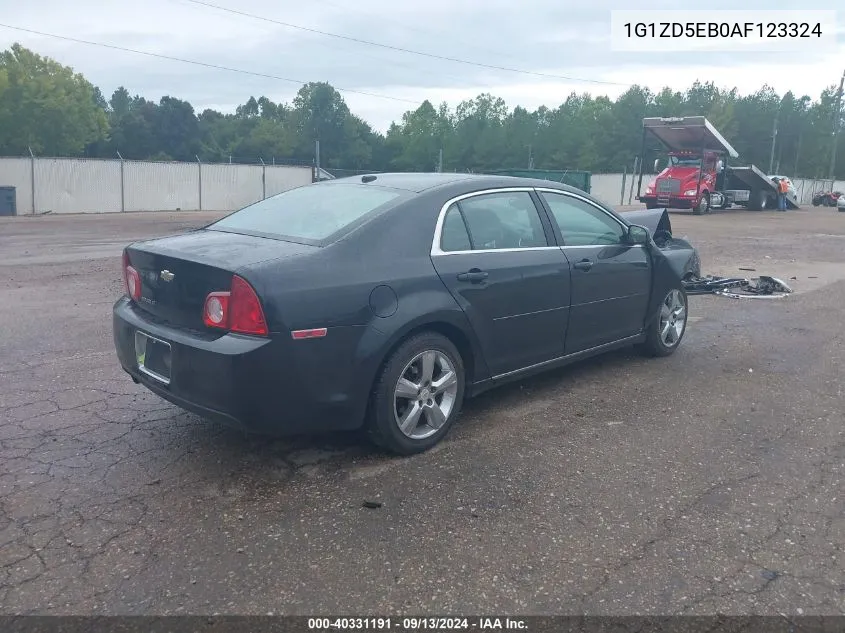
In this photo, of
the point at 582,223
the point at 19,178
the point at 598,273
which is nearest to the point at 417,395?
the point at 598,273

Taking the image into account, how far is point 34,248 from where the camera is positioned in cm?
1537

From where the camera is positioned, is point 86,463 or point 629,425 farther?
point 629,425

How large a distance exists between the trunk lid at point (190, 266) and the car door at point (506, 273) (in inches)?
37.9

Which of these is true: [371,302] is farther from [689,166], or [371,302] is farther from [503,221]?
[689,166]

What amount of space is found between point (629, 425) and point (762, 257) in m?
11.6

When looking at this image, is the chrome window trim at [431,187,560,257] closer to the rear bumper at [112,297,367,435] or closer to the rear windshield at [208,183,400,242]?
the rear windshield at [208,183,400,242]

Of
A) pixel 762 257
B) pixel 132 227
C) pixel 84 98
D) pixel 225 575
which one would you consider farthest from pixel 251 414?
pixel 84 98

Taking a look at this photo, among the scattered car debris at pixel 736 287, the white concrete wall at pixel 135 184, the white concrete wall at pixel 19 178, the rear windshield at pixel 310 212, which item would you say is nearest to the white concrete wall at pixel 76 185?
the white concrete wall at pixel 135 184

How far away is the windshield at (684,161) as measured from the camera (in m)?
30.2

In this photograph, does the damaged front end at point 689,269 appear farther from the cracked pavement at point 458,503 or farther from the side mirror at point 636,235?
the cracked pavement at point 458,503

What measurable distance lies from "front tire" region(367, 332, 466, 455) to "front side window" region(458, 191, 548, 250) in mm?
765

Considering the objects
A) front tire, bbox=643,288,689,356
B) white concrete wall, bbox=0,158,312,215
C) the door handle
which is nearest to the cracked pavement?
front tire, bbox=643,288,689,356

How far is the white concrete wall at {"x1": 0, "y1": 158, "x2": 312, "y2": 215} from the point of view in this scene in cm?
3100

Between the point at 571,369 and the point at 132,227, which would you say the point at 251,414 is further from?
the point at 132,227
